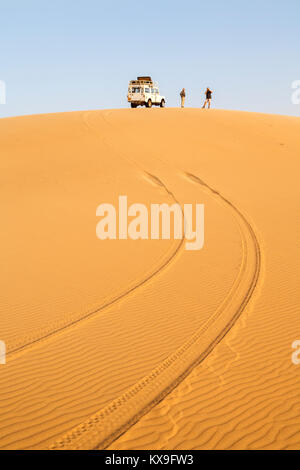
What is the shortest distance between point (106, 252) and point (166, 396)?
5.53m

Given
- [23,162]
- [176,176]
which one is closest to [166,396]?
[176,176]

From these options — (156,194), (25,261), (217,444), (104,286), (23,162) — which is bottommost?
(217,444)

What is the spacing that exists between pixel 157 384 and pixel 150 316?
1.94 metres

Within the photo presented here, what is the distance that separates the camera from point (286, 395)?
4.44 metres

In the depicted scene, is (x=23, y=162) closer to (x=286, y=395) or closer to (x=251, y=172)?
(x=251, y=172)

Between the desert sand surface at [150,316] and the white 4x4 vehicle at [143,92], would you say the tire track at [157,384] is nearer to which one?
the desert sand surface at [150,316]

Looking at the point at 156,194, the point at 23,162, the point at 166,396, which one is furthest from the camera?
the point at 23,162

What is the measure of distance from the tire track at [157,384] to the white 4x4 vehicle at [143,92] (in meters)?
25.6

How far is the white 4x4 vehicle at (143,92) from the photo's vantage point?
2998cm

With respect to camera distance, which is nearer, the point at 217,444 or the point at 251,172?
A: the point at 217,444

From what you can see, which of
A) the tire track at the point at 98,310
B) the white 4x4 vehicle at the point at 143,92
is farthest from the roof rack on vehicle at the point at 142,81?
the tire track at the point at 98,310

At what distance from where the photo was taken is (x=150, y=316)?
21.2 ft

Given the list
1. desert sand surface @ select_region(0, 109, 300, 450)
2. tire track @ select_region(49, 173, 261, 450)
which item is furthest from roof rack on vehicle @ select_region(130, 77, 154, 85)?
tire track @ select_region(49, 173, 261, 450)

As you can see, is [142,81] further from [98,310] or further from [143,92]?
[98,310]
